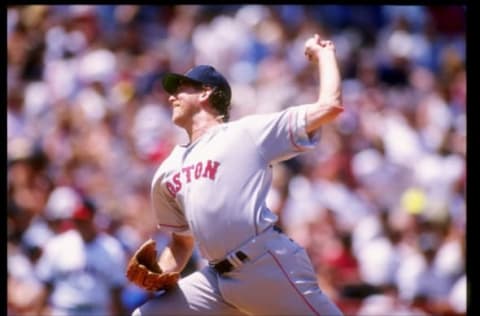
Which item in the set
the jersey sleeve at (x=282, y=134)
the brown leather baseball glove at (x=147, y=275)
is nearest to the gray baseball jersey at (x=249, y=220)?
the jersey sleeve at (x=282, y=134)

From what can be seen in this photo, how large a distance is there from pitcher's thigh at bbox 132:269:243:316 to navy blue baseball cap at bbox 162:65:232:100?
0.84 meters

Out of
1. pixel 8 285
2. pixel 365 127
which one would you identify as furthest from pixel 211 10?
pixel 8 285

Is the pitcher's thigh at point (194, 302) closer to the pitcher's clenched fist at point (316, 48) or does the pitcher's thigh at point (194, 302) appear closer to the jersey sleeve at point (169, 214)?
the jersey sleeve at point (169, 214)

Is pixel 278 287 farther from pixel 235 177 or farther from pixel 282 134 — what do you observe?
pixel 282 134

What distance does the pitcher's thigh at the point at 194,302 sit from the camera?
5.37m

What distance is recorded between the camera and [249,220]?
5215 mm

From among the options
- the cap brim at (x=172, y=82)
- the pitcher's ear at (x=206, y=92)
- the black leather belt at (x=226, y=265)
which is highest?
the cap brim at (x=172, y=82)

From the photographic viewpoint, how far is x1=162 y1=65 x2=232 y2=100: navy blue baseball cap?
18.2 ft

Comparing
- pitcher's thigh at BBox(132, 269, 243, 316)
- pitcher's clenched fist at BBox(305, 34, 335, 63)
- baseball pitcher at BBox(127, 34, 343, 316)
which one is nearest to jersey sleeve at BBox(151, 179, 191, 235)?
baseball pitcher at BBox(127, 34, 343, 316)

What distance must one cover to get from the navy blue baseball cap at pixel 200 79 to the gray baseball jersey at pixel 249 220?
279mm

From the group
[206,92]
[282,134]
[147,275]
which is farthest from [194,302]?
[206,92]

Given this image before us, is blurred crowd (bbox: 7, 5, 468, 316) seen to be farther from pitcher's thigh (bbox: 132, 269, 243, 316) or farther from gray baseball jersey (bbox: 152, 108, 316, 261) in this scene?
gray baseball jersey (bbox: 152, 108, 316, 261)
